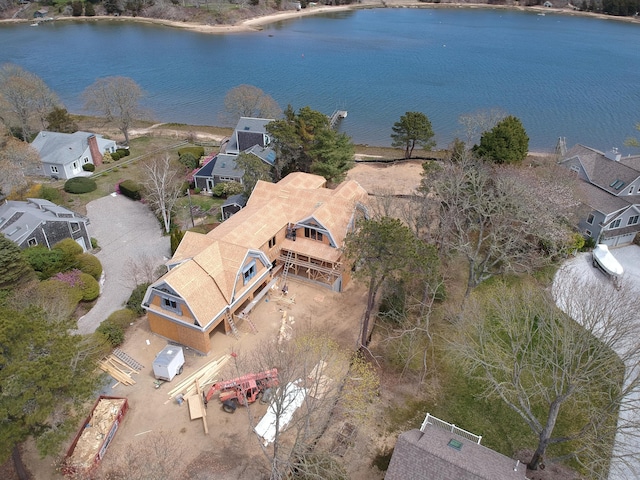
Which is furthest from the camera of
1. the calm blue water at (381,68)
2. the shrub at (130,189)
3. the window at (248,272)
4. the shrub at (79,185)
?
the calm blue water at (381,68)

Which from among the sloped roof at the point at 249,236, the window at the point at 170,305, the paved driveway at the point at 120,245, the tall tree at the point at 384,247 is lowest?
the paved driveway at the point at 120,245

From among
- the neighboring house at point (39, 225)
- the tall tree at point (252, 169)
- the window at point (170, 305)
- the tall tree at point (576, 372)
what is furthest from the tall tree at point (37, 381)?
the tall tree at point (252, 169)

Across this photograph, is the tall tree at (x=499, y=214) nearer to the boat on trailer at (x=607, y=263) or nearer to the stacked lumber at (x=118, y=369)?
the boat on trailer at (x=607, y=263)

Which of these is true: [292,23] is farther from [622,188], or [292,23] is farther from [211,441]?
[211,441]

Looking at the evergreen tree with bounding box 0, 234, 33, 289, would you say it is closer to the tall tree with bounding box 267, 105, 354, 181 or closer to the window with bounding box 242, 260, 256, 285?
the window with bounding box 242, 260, 256, 285

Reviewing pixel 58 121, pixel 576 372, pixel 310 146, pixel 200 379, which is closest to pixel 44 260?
pixel 200 379

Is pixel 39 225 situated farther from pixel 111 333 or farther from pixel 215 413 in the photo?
pixel 215 413

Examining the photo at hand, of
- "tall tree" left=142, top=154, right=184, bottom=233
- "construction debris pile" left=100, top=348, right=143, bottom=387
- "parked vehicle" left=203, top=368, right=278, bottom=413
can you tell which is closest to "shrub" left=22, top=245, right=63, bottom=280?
"tall tree" left=142, top=154, right=184, bottom=233

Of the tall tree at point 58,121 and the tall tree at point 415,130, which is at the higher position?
the tall tree at point 415,130
